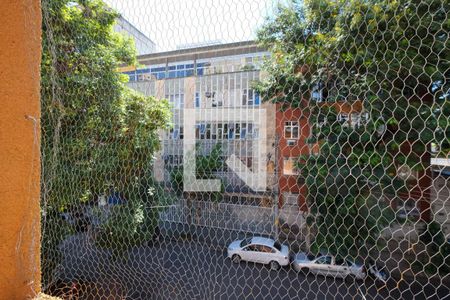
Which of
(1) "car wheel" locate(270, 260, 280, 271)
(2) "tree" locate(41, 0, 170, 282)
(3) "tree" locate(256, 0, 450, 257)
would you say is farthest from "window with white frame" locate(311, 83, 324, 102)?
(1) "car wheel" locate(270, 260, 280, 271)

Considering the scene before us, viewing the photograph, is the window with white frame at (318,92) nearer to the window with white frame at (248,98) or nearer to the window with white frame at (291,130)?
the window with white frame at (291,130)

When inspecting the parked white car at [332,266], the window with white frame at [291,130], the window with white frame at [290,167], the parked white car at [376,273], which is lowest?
the parked white car at [332,266]

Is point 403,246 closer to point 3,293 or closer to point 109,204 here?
point 109,204

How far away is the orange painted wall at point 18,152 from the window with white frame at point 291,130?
1593mm

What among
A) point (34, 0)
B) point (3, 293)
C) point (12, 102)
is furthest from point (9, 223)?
point (34, 0)

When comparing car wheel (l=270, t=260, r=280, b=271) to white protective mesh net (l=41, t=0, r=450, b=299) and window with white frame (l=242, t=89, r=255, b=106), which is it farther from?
window with white frame (l=242, t=89, r=255, b=106)

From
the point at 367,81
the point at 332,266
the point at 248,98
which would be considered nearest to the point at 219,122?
the point at 248,98

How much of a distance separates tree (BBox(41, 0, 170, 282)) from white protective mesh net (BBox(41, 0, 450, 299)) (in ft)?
0.04

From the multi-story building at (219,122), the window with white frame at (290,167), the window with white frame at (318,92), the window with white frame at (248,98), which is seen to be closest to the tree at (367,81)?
the window with white frame at (318,92)

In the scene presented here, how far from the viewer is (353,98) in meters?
1.39

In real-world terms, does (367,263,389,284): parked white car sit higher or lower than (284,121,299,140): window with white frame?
lower

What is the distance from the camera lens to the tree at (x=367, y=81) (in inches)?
45.6

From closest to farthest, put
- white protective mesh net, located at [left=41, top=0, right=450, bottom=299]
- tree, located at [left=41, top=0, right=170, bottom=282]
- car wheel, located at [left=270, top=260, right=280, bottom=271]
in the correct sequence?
1. white protective mesh net, located at [left=41, top=0, right=450, bottom=299]
2. tree, located at [left=41, top=0, right=170, bottom=282]
3. car wheel, located at [left=270, top=260, right=280, bottom=271]

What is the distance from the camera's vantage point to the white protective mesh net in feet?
3.66
